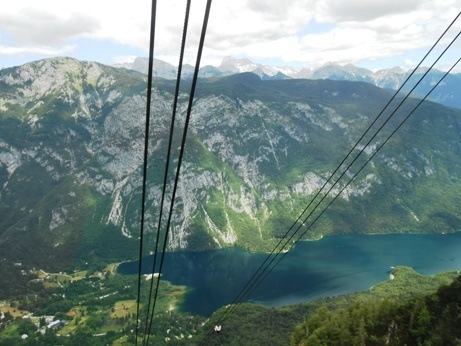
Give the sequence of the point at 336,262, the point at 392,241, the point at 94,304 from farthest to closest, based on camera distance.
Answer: the point at 392,241 < the point at 336,262 < the point at 94,304

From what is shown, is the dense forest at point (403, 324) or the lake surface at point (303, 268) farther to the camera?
the lake surface at point (303, 268)

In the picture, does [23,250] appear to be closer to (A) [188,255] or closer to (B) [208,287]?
(A) [188,255]

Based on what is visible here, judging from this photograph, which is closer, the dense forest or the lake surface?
the dense forest

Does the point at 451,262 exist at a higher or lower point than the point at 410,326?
lower

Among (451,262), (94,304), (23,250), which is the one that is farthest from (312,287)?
(23,250)

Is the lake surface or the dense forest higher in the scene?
the dense forest

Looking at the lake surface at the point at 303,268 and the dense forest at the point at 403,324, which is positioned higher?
the dense forest at the point at 403,324

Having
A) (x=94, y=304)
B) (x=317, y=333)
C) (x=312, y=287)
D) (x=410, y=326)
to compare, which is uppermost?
(x=410, y=326)

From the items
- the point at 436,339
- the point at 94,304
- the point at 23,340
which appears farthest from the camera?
the point at 94,304
